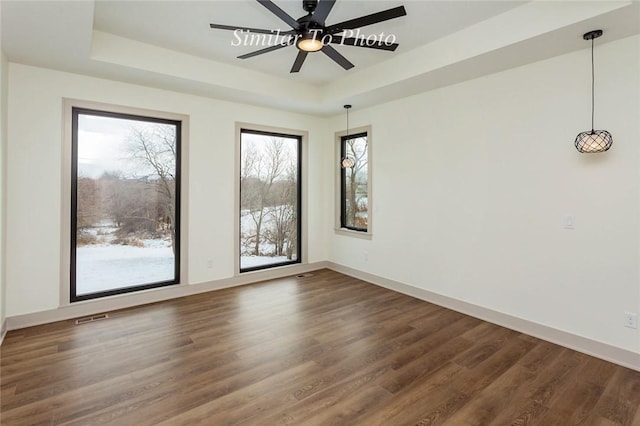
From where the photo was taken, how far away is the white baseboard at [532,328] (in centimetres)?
268

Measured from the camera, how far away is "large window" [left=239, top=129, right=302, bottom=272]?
5.00m

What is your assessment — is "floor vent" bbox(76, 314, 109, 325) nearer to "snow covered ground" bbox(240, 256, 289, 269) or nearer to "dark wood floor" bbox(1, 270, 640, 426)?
"dark wood floor" bbox(1, 270, 640, 426)

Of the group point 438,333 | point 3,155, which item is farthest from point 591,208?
point 3,155

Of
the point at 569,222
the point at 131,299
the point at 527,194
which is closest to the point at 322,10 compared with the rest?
the point at 527,194

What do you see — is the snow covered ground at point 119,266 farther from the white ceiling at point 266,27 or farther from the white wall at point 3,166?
the white ceiling at point 266,27

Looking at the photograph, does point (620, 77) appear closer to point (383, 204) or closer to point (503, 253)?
point (503, 253)

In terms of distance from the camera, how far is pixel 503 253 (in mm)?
3449

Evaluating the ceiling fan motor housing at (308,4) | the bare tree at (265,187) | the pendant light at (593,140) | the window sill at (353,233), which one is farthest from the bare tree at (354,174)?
the pendant light at (593,140)

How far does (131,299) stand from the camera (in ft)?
12.9

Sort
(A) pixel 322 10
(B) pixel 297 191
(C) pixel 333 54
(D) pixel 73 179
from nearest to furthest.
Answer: (A) pixel 322 10, (C) pixel 333 54, (D) pixel 73 179, (B) pixel 297 191

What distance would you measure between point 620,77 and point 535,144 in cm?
77

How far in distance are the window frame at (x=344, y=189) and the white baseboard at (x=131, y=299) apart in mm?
1161

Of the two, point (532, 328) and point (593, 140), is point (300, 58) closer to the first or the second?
point (593, 140)

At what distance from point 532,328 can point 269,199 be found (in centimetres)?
382
